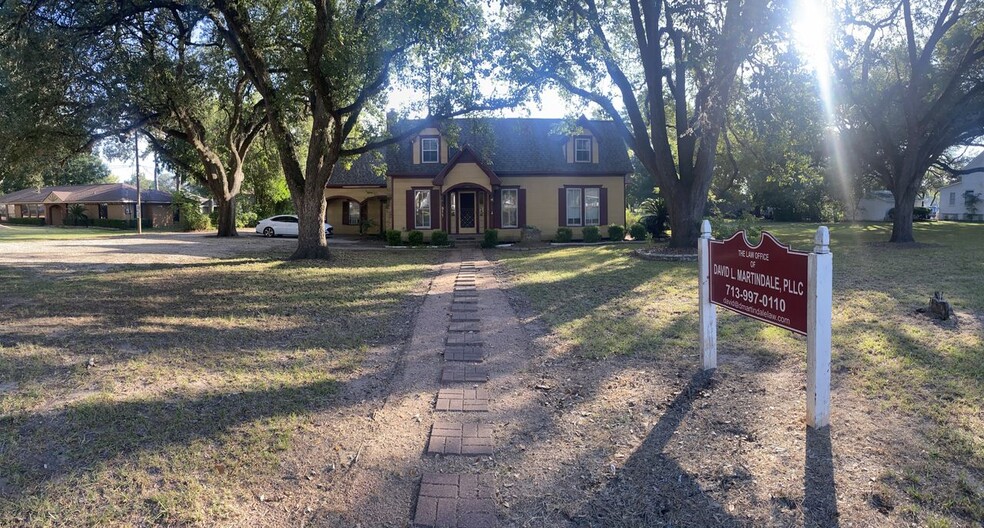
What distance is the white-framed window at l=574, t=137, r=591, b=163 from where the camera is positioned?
1033 inches

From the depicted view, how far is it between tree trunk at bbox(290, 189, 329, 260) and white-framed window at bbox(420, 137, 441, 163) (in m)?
9.50

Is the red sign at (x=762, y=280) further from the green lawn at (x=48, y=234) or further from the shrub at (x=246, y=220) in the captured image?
the shrub at (x=246, y=220)

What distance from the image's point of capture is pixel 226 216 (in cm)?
3058

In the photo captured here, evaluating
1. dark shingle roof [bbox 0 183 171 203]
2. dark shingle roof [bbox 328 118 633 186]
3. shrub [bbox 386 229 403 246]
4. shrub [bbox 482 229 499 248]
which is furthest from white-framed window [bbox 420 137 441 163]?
dark shingle roof [bbox 0 183 171 203]

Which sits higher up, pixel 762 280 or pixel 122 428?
pixel 762 280

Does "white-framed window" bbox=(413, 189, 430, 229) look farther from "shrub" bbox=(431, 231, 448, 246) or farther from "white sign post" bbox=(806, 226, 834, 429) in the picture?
"white sign post" bbox=(806, 226, 834, 429)

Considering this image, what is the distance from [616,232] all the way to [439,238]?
7700mm

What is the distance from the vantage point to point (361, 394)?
16.3ft

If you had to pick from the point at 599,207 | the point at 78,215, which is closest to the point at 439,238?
the point at 599,207

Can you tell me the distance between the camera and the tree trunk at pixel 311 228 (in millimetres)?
16875

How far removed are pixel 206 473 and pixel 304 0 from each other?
45.5 ft

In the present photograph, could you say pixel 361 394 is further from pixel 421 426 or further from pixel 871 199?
pixel 871 199

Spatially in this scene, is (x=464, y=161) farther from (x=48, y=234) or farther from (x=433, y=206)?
(x=48, y=234)

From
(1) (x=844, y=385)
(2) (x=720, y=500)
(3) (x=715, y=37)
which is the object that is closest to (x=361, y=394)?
(2) (x=720, y=500)
